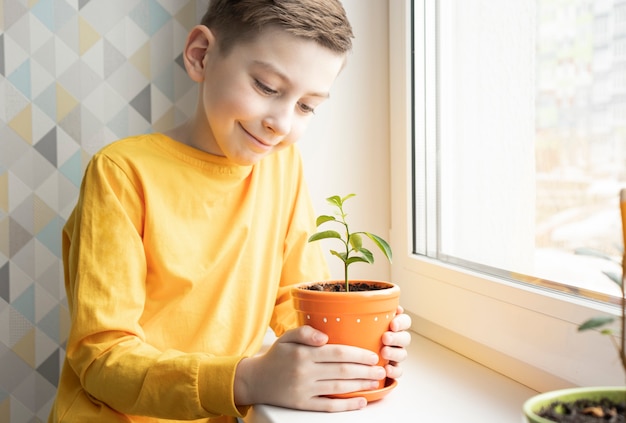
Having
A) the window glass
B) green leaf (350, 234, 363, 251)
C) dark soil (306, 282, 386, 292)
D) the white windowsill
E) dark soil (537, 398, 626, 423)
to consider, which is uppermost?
the window glass

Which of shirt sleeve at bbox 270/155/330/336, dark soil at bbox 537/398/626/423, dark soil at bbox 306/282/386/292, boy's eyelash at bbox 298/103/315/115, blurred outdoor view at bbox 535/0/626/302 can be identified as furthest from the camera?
shirt sleeve at bbox 270/155/330/336

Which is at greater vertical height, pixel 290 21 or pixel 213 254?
pixel 290 21

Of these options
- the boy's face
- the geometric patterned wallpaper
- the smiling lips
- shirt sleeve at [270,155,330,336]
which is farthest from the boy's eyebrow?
the geometric patterned wallpaper

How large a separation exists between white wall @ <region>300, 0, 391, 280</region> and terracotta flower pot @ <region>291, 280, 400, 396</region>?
1.93 feet

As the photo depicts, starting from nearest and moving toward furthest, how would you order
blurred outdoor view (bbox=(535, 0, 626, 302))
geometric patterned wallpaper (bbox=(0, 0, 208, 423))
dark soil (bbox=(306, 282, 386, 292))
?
1. blurred outdoor view (bbox=(535, 0, 626, 302))
2. dark soil (bbox=(306, 282, 386, 292))
3. geometric patterned wallpaper (bbox=(0, 0, 208, 423))

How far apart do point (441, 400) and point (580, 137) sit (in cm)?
40

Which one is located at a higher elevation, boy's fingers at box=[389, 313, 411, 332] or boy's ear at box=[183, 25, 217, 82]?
boy's ear at box=[183, 25, 217, 82]

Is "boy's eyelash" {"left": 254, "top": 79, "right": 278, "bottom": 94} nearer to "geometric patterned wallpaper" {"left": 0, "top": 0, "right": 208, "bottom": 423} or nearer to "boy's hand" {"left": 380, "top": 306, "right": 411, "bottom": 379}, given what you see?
"boy's hand" {"left": 380, "top": 306, "right": 411, "bottom": 379}

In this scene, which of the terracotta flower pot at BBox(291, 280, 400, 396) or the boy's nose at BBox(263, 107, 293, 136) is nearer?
the terracotta flower pot at BBox(291, 280, 400, 396)

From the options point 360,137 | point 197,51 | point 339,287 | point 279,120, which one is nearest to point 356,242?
point 339,287

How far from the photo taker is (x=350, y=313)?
0.86 meters

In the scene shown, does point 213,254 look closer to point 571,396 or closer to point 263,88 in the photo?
point 263,88

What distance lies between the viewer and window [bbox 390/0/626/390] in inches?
34.1

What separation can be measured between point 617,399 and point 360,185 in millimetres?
963
